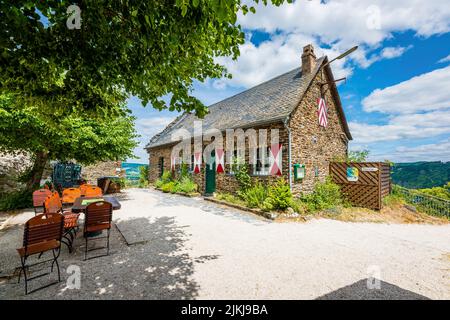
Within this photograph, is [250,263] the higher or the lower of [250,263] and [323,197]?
the lower

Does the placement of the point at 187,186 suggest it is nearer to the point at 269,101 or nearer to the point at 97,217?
the point at 269,101

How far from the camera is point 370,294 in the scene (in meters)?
2.96

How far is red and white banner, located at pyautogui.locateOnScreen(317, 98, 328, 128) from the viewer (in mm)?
10506

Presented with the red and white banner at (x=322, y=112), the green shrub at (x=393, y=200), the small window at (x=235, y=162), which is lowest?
the green shrub at (x=393, y=200)

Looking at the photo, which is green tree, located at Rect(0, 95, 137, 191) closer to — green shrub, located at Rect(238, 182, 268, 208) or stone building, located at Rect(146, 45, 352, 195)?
stone building, located at Rect(146, 45, 352, 195)

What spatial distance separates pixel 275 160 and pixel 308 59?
592 centimetres

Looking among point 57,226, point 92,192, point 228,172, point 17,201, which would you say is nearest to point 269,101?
point 228,172

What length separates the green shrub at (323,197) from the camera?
841 cm

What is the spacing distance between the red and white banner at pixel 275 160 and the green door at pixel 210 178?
404 centimetres

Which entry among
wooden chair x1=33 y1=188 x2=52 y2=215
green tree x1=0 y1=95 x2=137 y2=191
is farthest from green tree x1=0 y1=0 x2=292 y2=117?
wooden chair x1=33 y1=188 x2=52 y2=215

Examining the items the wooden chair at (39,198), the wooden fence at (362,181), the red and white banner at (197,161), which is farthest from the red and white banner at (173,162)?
the wooden fence at (362,181)

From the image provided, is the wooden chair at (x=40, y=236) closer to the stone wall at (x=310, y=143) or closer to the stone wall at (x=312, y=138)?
the stone wall at (x=310, y=143)

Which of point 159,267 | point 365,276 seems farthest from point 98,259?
point 365,276

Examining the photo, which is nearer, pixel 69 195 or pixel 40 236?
pixel 40 236
